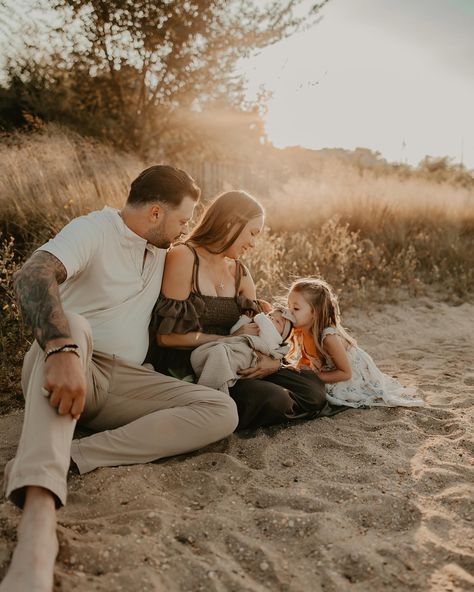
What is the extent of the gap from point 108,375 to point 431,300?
527 centimetres

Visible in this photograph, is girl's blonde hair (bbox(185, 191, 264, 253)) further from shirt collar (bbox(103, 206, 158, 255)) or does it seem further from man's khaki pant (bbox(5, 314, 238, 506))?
man's khaki pant (bbox(5, 314, 238, 506))

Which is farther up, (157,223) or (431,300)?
(157,223)

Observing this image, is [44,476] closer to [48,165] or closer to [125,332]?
[125,332]

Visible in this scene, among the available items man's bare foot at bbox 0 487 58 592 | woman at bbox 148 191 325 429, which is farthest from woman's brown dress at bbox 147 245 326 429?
man's bare foot at bbox 0 487 58 592

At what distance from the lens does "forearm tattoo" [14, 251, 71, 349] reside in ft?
7.47

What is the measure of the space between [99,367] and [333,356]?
1.58 metres

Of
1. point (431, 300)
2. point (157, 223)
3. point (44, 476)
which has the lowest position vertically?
point (431, 300)

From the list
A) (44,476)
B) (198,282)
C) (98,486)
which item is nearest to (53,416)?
(44,476)

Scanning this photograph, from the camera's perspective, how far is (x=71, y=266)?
8.84ft

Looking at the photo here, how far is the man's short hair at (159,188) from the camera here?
3.11 m

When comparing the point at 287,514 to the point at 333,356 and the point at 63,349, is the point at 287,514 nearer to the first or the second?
the point at 63,349

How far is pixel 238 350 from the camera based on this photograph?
133 inches

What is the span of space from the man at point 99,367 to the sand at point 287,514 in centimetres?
18

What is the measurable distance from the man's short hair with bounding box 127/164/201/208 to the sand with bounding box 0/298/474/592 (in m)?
1.36
